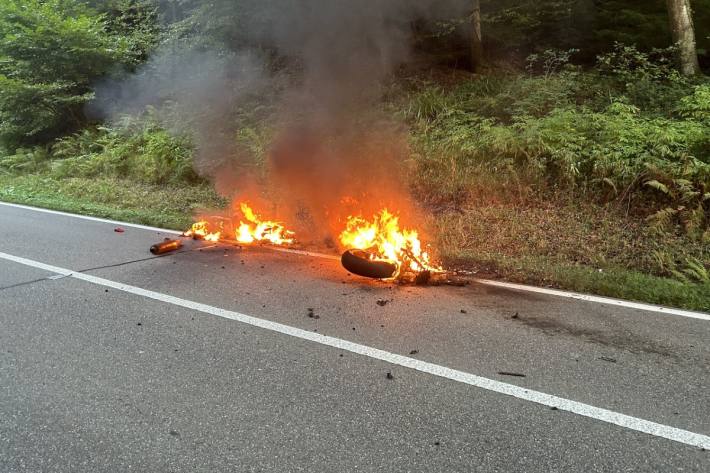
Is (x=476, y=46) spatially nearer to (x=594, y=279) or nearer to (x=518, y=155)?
(x=518, y=155)

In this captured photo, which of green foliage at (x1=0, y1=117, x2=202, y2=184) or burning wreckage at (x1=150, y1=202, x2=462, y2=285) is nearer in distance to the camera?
burning wreckage at (x1=150, y1=202, x2=462, y2=285)

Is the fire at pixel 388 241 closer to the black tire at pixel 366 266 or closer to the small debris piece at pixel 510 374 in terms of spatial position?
the black tire at pixel 366 266

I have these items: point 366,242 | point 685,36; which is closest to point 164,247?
point 366,242

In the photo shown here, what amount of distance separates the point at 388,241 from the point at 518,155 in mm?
3164

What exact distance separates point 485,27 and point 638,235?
21.6ft

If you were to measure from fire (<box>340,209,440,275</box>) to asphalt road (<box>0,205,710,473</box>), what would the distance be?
34 cm

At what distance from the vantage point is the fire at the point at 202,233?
20.2ft

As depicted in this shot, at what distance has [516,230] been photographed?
5.75 meters

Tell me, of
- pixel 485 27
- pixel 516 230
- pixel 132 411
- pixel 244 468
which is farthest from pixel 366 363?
pixel 485 27

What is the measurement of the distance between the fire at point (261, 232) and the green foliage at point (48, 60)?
965 centimetres

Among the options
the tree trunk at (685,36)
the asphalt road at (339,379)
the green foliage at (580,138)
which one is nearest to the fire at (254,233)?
the asphalt road at (339,379)

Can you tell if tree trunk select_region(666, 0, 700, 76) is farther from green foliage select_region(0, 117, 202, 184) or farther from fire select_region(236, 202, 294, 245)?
green foliage select_region(0, 117, 202, 184)

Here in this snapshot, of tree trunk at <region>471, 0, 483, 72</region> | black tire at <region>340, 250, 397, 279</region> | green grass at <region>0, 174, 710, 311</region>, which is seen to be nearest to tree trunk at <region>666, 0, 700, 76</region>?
tree trunk at <region>471, 0, 483, 72</region>

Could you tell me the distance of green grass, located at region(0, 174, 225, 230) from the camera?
7754 mm
